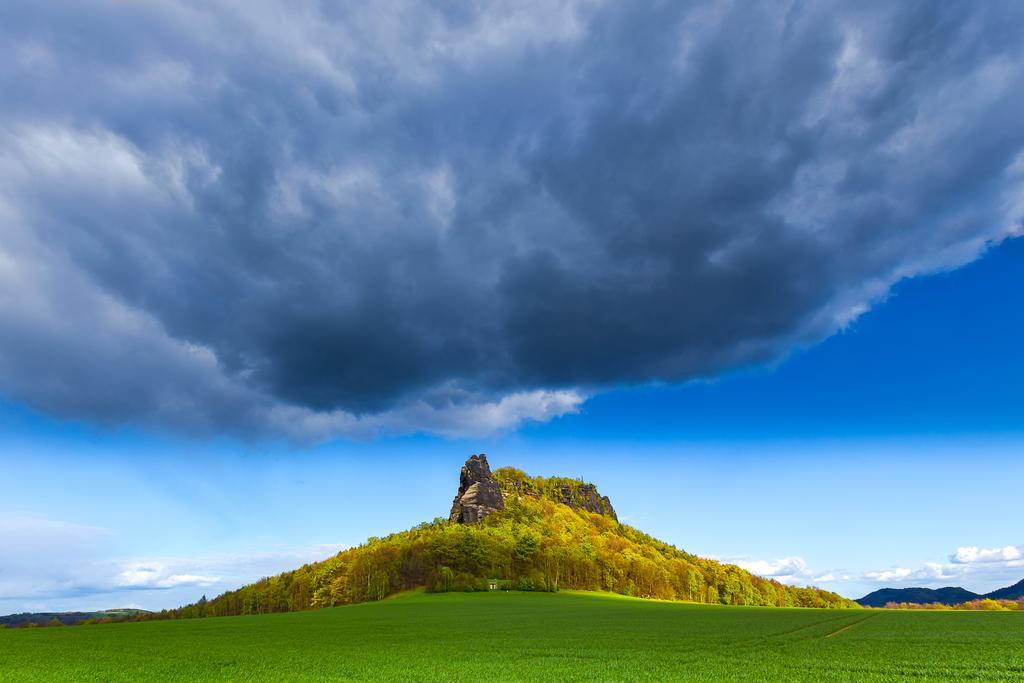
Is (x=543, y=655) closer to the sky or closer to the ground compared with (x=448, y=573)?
closer to the ground

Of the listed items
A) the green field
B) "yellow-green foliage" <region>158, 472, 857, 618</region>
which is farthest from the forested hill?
the green field

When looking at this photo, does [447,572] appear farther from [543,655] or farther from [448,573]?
[543,655]

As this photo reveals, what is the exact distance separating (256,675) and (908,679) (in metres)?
24.7

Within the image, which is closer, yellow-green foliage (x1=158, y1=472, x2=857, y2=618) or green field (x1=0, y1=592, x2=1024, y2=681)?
green field (x1=0, y1=592, x2=1024, y2=681)

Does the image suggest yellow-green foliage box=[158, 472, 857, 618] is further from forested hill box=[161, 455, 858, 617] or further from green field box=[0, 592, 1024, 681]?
green field box=[0, 592, 1024, 681]

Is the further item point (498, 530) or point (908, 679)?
point (498, 530)

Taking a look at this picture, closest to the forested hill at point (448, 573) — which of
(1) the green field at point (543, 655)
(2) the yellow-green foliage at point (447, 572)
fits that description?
(2) the yellow-green foliage at point (447, 572)

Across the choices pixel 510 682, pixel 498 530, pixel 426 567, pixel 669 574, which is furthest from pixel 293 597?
pixel 510 682

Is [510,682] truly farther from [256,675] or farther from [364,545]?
[364,545]

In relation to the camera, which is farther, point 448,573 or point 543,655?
point 448,573

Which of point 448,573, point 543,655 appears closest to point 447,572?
point 448,573

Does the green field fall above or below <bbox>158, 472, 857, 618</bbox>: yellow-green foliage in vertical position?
below

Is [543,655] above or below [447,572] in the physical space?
below

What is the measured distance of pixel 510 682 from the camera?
2006 cm
